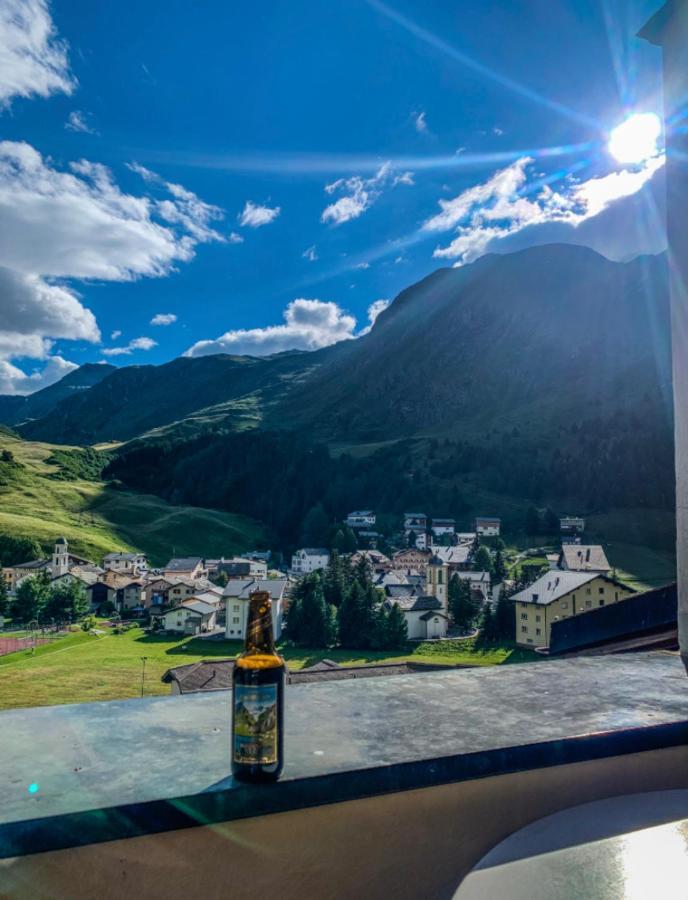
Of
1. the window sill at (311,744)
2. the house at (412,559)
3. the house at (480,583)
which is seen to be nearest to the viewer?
the window sill at (311,744)

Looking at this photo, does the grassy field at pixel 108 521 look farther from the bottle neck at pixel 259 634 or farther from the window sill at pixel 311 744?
the bottle neck at pixel 259 634

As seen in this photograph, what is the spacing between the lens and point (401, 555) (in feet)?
224

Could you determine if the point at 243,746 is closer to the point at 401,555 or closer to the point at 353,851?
the point at 353,851

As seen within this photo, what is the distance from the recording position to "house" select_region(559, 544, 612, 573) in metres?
51.1

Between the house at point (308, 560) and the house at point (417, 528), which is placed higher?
the house at point (417, 528)

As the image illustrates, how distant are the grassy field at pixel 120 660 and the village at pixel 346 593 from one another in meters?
1.92

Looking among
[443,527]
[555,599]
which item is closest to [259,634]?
[555,599]

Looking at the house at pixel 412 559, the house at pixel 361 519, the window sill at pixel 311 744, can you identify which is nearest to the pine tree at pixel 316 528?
the house at pixel 361 519

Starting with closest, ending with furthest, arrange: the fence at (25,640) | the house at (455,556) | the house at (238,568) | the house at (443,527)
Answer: the fence at (25,640), the house at (455,556), the house at (238,568), the house at (443,527)

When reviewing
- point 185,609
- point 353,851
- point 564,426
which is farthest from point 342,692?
point 564,426

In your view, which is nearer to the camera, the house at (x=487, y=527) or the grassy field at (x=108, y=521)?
the grassy field at (x=108, y=521)

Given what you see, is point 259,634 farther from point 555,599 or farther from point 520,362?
point 520,362

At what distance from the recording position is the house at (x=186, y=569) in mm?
60000

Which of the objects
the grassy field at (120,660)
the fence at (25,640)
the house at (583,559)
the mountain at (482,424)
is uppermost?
the mountain at (482,424)
